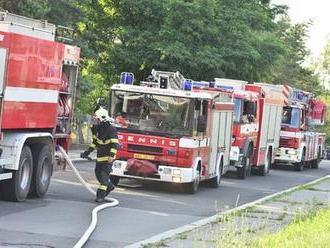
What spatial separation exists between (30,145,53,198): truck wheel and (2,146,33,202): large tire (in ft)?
0.65

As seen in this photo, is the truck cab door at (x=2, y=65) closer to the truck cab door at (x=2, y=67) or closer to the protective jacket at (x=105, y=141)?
the truck cab door at (x=2, y=67)

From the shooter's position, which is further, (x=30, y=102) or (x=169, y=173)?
(x=169, y=173)

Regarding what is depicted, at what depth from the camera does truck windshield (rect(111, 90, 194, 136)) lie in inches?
685

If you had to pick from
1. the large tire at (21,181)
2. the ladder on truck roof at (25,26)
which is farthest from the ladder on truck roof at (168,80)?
the large tire at (21,181)

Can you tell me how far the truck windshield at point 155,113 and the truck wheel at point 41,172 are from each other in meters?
3.49

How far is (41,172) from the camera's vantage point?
1404 centimetres

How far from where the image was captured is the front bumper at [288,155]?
104 ft

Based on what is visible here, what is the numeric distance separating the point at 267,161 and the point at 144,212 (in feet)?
49.5

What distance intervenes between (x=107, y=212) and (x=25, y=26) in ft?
11.4

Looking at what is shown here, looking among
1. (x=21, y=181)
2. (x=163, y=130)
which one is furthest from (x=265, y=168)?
(x=21, y=181)

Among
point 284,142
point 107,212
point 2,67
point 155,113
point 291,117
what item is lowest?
point 107,212

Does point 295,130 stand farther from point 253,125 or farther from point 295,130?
point 253,125

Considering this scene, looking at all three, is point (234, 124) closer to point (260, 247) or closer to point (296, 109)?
point (296, 109)

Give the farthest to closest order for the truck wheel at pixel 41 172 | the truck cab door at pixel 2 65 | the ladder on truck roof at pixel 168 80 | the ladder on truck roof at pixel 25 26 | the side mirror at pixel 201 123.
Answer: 1. the ladder on truck roof at pixel 168 80
2. the side mirror at pixel 201 123
3. the truck wheel at pixel 41 172
4. the ladder on truck roof at pixel 25 26
5. the truck cab door at pixel 2 65
